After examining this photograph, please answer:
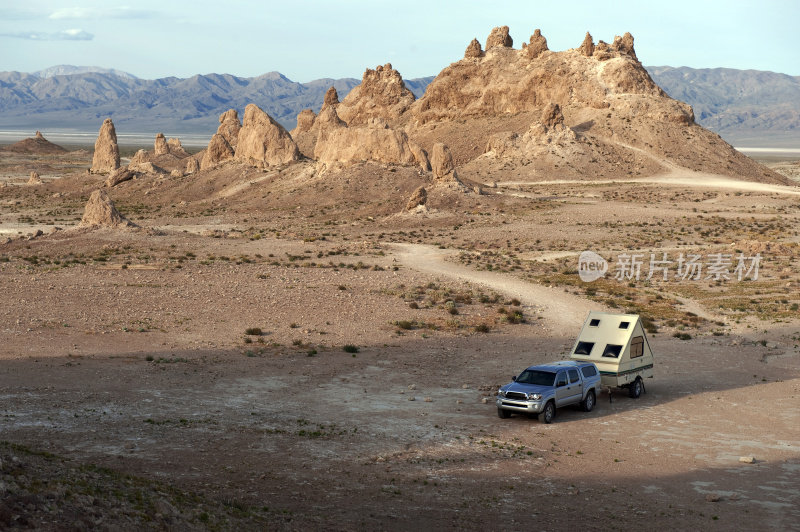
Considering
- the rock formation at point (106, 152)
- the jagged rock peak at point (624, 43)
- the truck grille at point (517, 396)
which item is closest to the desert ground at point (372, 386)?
the truck grille at point (517, 396)

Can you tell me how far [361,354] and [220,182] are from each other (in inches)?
2728

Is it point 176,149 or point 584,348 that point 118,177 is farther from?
point 584,348

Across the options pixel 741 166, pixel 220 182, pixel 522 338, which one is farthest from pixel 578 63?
pixel 522 338

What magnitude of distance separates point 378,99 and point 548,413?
13192 cm

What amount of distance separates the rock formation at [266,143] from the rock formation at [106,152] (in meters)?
24.6

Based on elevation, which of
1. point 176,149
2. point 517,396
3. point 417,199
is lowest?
point 517,396

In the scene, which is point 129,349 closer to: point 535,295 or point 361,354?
point 361,354

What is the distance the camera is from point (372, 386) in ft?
81.3

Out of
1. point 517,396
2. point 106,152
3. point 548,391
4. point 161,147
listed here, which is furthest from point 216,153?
point 548,391

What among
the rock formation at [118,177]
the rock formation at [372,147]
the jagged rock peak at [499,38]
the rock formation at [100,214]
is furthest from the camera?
the jagged rock peak at [499,38]

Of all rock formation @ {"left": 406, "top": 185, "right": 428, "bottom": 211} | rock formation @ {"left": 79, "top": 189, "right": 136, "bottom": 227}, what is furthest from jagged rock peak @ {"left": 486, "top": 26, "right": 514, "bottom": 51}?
rock formation @ {"left": 79, "top": 189, "right": 136, "bottom": 227}

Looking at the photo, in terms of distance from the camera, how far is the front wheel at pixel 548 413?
21.4 metres

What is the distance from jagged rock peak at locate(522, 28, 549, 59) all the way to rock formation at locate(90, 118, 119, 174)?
62.9m

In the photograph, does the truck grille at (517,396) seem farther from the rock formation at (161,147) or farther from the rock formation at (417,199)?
the rock formation at (161,147)
